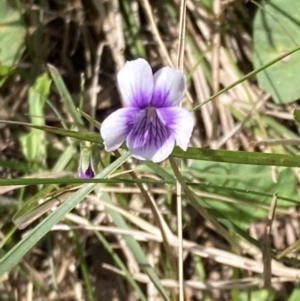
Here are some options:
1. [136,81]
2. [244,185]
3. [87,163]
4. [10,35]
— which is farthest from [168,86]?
[10,35]

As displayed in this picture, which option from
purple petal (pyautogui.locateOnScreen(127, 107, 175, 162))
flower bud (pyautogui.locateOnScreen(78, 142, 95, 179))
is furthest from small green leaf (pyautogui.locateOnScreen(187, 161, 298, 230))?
purple petal (pyautogui.locateOnScreen(127, 107, 175, 162))

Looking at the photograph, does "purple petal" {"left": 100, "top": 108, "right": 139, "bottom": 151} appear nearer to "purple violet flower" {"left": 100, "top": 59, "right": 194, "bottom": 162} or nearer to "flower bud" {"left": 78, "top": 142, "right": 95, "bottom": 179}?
"purple violet flower" {"left": 100, "top": 59, "right": 194, "bottom": 162}

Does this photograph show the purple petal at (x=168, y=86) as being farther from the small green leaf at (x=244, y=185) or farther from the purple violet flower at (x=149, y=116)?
the small green leaf at (x=244, y=185)

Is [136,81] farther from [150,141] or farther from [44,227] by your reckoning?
[44,227]

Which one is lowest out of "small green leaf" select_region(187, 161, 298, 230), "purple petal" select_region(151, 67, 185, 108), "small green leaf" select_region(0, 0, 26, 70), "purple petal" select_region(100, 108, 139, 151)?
"small green leaf" select_region(187, 161, 298, 230)

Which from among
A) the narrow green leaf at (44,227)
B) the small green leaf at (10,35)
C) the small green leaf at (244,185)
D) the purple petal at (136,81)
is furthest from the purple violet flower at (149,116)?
the small green leaf at (10,35)

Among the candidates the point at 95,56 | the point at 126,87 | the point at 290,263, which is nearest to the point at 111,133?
the point at 126,87

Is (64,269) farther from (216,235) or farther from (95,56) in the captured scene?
(95,56)
